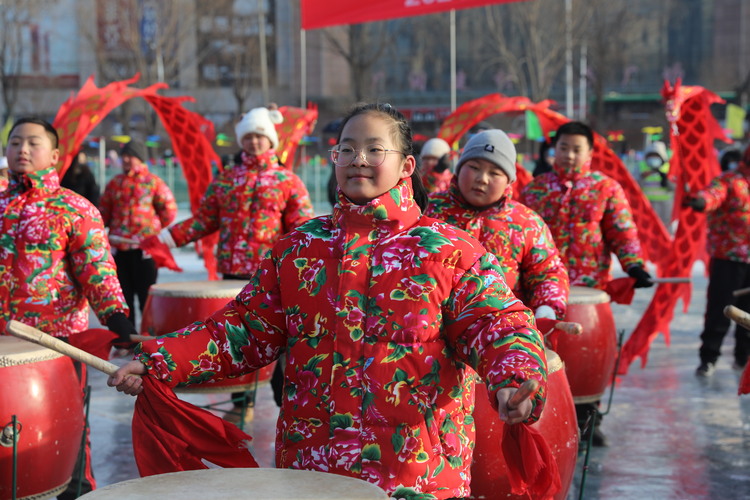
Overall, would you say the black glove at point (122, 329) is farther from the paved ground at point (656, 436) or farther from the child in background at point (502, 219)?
the paved ground at point (656, 436)

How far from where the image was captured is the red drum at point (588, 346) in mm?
4816

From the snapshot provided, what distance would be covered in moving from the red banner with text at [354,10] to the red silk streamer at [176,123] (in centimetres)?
109

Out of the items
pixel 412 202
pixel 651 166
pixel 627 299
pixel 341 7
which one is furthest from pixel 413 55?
pixel 412 202

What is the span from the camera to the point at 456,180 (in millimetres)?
4035

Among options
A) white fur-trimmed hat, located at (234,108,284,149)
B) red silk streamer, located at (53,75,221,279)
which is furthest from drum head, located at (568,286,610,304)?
red silk streamer, located at (53,75,221,279)

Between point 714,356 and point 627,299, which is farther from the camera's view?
point 714,356

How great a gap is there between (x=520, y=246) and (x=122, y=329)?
1.43 m

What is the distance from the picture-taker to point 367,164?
2.39m

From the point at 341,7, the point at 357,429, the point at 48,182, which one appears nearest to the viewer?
the point at 357,429

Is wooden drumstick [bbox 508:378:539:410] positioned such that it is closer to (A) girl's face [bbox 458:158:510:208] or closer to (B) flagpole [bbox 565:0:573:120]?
(A) girl's face [bbox 458:158:510:208]

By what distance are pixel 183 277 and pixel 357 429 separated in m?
10.0

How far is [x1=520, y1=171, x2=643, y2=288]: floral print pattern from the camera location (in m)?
5.33

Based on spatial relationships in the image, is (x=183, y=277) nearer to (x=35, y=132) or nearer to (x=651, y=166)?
(x=651, y=166)

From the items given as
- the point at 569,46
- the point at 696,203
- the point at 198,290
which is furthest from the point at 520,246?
the point at 569,46
